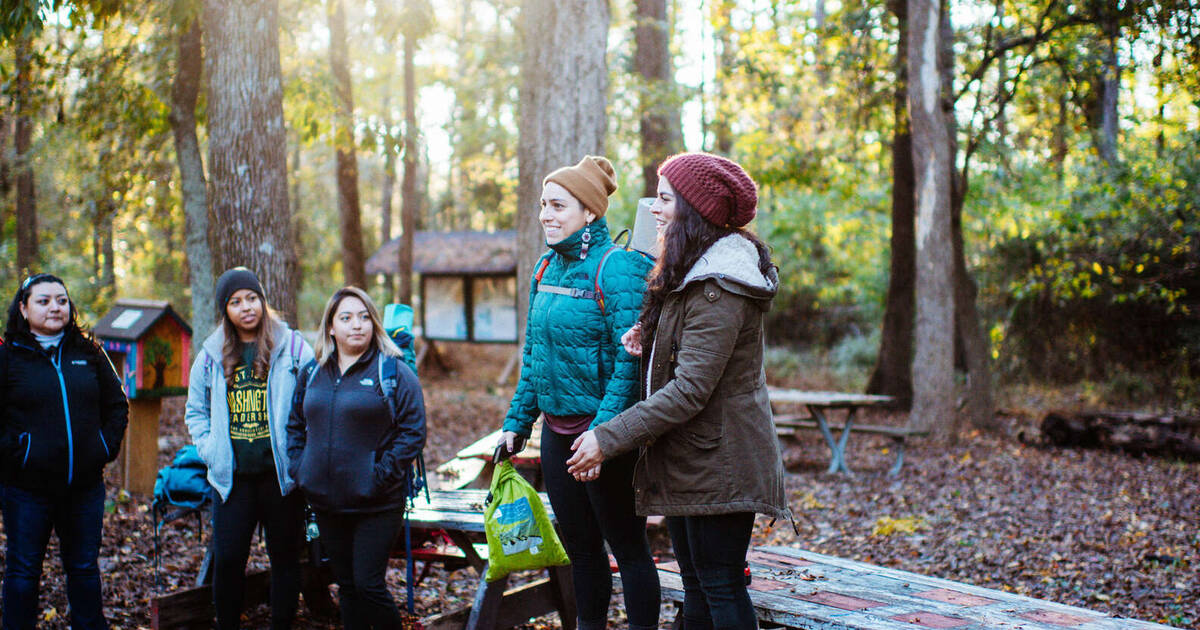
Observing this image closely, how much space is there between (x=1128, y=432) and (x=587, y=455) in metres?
10.0

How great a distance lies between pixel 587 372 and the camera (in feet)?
11.0

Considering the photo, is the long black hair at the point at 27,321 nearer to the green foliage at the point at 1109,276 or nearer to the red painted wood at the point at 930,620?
the red painted wood at the point at 930,620

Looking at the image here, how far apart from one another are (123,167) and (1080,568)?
10401 mm

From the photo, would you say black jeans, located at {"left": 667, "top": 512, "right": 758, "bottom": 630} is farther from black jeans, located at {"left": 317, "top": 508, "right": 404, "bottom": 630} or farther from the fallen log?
the fallen log

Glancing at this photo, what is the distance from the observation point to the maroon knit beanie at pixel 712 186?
9.84ft

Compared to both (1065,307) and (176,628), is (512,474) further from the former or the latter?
(1065,307)

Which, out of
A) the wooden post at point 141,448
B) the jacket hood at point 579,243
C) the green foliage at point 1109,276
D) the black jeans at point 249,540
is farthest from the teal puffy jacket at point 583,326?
the green foliage at point 1109,276

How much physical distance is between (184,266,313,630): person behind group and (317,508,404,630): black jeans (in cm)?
36

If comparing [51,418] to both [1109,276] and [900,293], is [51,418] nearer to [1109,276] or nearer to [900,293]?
[900,293]

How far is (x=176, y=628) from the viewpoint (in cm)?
448

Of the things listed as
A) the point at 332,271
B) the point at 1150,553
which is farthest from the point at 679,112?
the point at 332,271

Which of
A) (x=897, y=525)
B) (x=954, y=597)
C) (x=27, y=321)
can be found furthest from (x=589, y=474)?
(x=897, y=525)

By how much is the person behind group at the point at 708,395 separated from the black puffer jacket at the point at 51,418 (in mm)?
2562

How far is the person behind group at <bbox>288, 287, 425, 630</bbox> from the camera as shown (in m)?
3.84
